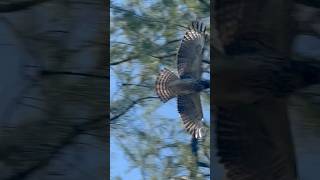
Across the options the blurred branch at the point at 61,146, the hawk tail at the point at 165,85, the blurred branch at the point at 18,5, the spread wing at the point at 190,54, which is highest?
the blurred branch at the point at 18,5

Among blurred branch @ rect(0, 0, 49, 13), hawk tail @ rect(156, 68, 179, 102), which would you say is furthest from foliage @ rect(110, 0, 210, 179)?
blurred branch @ rect(0, 0, 49, 13)

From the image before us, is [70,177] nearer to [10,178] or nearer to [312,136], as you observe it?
[10,178]

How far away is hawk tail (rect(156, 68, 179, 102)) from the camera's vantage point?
2.38 m

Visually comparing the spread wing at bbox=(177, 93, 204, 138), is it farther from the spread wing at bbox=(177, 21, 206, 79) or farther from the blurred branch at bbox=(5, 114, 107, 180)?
the blurred branch at bbox=(5, 114, 107, 180)

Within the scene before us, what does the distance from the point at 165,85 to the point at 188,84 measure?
0.24 ft

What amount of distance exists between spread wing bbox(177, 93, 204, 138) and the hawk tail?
0.04 metres

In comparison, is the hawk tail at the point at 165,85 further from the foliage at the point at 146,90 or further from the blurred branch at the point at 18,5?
the blurred branch at the point at 18,5

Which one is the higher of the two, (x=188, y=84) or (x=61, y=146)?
(x=188, y=84)

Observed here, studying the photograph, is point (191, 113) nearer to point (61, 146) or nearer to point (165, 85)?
point (165, 85)

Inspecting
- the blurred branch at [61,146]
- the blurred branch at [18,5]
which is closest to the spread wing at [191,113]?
the blurred branch at [61,146]

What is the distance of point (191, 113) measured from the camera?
2.37 metres

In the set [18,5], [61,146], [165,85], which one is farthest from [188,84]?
[18,5]

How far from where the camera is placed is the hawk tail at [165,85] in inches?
93.6

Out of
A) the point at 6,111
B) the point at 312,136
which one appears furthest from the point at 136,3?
the point at 312,136
